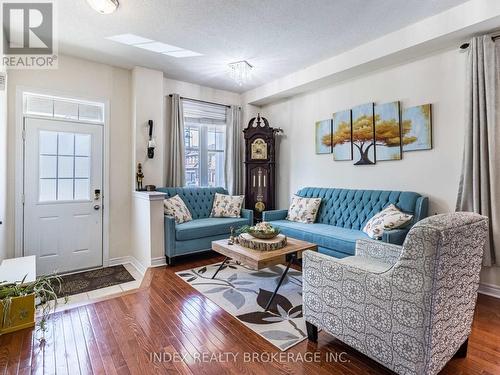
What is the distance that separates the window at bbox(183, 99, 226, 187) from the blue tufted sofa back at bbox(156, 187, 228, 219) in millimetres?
480

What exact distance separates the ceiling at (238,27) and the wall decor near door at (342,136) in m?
0.86

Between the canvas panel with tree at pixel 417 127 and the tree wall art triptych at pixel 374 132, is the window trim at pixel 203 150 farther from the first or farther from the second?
the canvas panel with tree at pixel 417 127

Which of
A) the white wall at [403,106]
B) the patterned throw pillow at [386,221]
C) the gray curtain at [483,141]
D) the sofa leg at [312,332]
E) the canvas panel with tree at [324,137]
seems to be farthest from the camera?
the canvas panel with tree at [324,137]

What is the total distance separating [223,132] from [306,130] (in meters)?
1.64

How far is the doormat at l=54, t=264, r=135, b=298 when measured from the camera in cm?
323

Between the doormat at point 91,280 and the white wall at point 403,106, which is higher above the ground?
the white wall at point 403,106

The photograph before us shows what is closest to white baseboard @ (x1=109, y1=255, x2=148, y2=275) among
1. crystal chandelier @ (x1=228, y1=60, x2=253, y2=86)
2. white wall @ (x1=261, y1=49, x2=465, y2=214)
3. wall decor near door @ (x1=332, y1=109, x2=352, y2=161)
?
white wall @ (x1=261, y1=49, x2=465, y2=214)

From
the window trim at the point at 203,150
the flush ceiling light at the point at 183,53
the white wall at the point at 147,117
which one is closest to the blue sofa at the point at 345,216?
the window trim at the point at 203,150

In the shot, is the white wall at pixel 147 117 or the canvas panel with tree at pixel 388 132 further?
the white wall at pixel 147 117

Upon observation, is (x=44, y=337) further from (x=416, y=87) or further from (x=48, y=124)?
(x=416, y=87)

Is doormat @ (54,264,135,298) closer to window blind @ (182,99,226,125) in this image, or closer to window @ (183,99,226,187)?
window @ (183,99,226,187)

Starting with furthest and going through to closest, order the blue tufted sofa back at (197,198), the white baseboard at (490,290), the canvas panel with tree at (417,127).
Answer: the blue tufted sofa back at (197,198), the canvas panel with tree at (417,127), the white baseboard at (490,290)

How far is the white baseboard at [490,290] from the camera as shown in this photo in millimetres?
2674

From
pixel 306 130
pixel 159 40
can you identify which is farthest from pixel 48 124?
pixel 306 130
